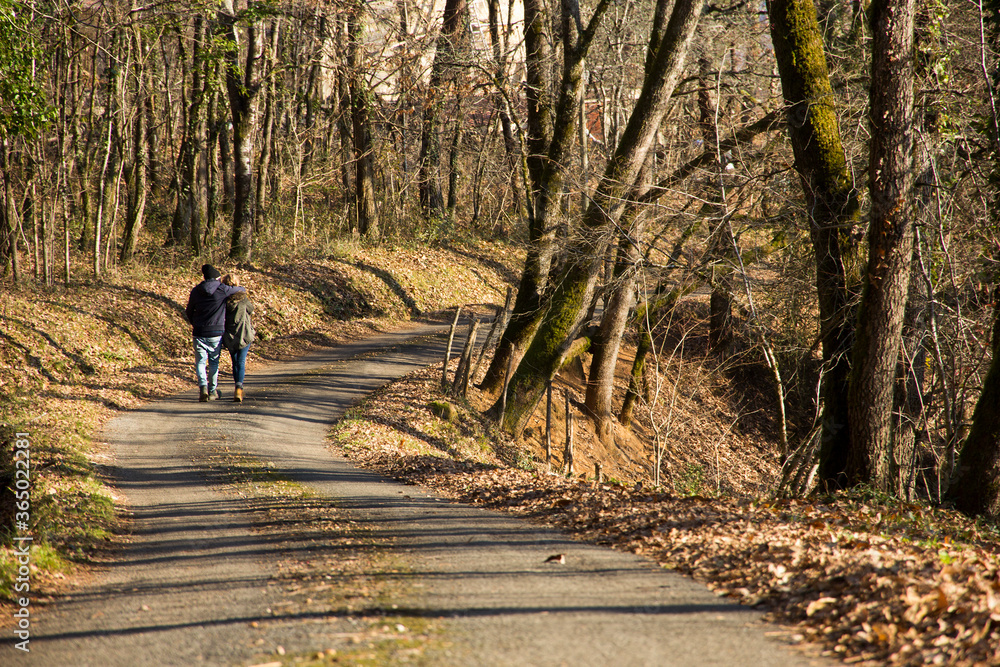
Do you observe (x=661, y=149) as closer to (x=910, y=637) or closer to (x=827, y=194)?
(x=827, y=194)

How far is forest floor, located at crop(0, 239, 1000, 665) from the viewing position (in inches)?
178

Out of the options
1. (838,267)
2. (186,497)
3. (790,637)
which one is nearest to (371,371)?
(186,497)

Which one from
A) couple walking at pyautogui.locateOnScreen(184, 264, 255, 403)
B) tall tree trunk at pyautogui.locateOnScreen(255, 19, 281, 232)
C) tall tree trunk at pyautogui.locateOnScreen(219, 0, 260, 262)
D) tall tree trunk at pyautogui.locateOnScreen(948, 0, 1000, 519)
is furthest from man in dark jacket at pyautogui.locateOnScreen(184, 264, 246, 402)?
tall tree trunk at pyautogui.locateOnScreen(255, 19, 281, 232)

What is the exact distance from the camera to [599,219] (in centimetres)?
1269

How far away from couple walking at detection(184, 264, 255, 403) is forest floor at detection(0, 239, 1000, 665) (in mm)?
1503

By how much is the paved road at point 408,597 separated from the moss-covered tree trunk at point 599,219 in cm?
586

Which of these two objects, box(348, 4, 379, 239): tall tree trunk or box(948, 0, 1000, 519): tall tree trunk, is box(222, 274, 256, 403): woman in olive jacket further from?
box(948, 0, 1000, 519): tall tree trunk

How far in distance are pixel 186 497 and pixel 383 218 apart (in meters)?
22.9

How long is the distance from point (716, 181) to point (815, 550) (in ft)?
22.1

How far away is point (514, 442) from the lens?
1494 centimetres

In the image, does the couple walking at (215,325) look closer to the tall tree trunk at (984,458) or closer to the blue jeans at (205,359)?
the blue jeans at (205,359)

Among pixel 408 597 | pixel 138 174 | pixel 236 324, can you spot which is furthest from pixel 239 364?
pixel 138 174

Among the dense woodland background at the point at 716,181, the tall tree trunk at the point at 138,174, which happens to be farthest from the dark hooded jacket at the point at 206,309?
the tall tree trunk at the point at 138,174

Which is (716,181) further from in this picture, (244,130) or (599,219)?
(244,130)
